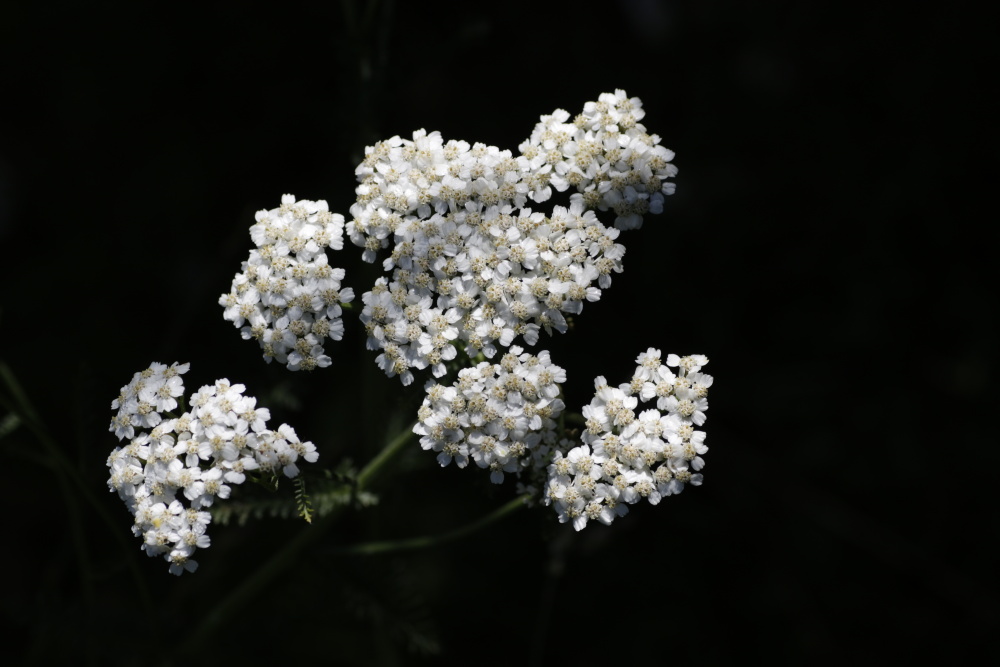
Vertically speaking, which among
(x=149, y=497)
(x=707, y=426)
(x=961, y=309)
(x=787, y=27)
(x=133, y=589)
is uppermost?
(x=787, y=27)

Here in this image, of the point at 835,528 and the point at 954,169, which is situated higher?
the point at 954,169

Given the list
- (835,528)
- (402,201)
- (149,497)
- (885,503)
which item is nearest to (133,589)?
(149,497)

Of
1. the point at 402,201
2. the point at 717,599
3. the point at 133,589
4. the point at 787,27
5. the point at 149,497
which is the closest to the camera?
the point at 149,497

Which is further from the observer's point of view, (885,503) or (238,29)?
(885,503)

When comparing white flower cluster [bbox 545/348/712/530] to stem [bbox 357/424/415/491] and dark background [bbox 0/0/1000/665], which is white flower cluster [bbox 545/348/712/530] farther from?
dark background [bbox 0/0/1000/665]

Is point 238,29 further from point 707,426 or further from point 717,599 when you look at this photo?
point 717,599

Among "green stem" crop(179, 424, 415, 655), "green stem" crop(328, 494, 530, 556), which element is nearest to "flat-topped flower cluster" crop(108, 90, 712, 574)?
"green stem" crop(328, 494, 530, 556)
